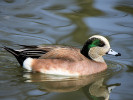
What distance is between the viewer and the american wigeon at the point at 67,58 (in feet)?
22.4

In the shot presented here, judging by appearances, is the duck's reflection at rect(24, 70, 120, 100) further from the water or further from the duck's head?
the duck's head

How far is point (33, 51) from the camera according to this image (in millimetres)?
7055

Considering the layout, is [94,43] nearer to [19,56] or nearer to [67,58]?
[67,58]

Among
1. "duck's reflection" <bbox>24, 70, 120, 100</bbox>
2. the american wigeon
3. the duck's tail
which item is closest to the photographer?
Result: "duck's reflection" <bbox>24, 70, 120, 100</bbox>

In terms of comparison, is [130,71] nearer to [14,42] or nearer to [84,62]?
[84,62]

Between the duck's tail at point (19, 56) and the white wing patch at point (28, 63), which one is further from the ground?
the duck's tail at point (19, 56)

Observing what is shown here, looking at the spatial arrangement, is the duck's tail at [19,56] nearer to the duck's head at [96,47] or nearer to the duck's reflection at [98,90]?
the duck's head at [96,47]

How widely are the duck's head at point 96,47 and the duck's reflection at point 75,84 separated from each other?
0.43 metres

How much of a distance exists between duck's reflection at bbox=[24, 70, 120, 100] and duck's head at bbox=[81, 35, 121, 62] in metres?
0.43

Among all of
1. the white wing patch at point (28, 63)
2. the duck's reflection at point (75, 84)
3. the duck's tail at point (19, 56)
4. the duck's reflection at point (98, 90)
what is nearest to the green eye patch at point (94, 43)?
the duck's reflection at point (75, 84)

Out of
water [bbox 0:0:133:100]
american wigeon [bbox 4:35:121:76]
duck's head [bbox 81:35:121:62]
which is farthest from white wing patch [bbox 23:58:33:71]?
duck's head [bbox 81:35:121:62]

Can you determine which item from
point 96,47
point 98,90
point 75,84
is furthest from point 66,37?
point 98,90

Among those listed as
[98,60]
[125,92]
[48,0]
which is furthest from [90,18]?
[125,92]

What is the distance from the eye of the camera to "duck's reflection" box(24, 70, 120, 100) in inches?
241
